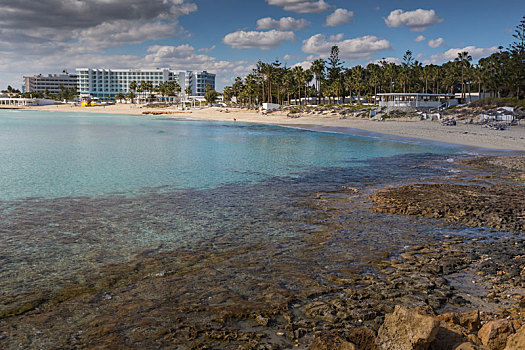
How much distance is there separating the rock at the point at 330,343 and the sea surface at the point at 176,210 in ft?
10.1

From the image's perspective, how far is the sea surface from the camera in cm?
876

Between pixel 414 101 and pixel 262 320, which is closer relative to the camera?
pixel 262 320

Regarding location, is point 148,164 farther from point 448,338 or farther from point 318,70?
point 318,70

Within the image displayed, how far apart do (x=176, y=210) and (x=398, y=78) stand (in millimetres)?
97087

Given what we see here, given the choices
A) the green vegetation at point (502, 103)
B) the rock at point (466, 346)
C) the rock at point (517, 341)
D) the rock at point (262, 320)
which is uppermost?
the green vegetation at point (502, 103)

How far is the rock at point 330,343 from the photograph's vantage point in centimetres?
450

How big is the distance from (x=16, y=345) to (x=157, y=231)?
5.53 metres

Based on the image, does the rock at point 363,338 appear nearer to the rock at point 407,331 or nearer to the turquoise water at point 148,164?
the rock at point 407,331

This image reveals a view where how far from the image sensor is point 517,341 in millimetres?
3998

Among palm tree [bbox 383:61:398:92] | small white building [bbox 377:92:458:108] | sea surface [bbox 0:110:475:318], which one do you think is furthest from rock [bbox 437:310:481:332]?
palm tree [bbox 383:61:398:92]

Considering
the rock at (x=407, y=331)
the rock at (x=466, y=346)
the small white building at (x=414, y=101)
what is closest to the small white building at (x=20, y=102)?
the small white building at (x=414, y=101)

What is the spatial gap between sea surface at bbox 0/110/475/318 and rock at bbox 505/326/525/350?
4.03 meters

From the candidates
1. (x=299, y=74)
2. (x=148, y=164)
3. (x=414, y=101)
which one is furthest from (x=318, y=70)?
(x=148, y=164)

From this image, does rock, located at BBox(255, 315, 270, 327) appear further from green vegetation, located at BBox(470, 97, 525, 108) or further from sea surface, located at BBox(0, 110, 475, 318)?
green vegetation, located at BBox(470, 97, 525, 108)
